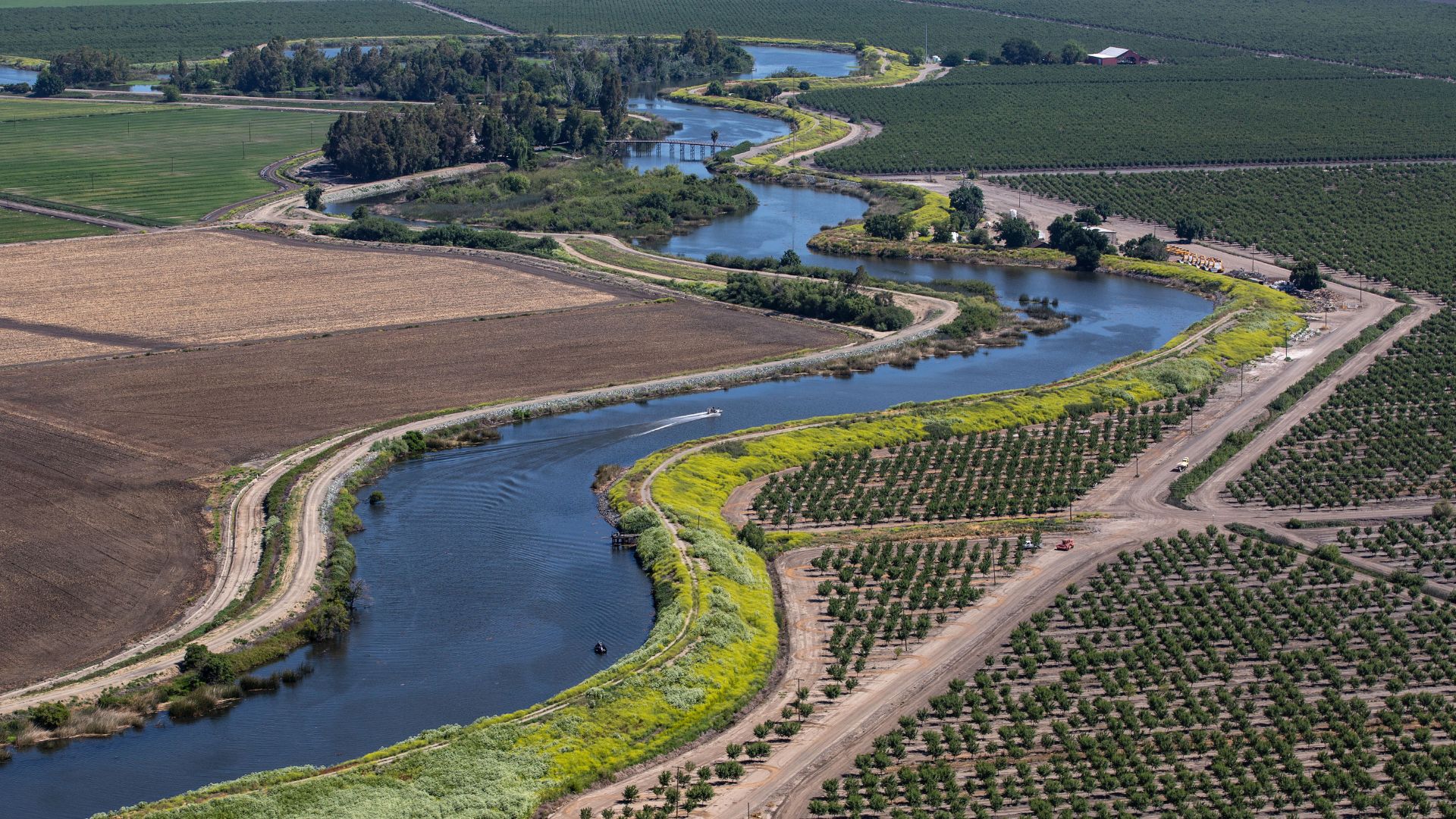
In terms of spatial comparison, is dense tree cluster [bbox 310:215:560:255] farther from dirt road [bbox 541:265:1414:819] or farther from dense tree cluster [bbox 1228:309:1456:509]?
dense tree cluster [bbox 1228:309:1456:509]

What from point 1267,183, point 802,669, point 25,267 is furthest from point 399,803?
point 1267,183

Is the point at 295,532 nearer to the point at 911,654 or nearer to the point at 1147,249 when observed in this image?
the point at 911,654

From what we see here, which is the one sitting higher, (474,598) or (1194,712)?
(1194,712)

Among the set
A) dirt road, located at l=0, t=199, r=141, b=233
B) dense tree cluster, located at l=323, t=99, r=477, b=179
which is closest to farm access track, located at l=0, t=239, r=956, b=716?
dirt road, located at l=0, t=199, r=141, b=233

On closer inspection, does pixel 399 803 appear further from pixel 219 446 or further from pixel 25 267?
pixel 25 267

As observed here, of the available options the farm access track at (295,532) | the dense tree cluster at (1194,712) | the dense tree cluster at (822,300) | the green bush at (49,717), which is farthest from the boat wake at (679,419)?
the green bush at (49,717)

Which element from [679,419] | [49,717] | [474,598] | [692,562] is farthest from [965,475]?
[49,717]
